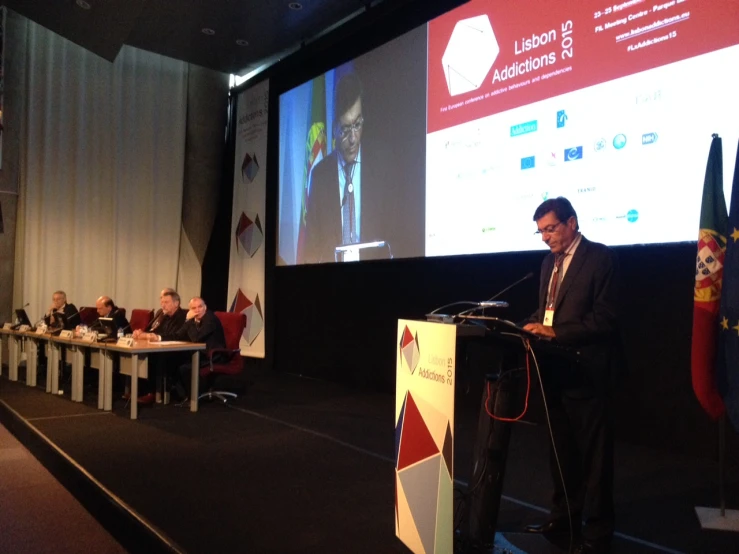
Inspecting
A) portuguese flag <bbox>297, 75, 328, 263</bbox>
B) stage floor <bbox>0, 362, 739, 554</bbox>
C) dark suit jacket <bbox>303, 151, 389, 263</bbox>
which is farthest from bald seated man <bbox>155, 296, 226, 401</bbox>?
portuguese flag <bbox>297, 75, 328, 263</bbox>

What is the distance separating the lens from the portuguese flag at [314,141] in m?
6.77

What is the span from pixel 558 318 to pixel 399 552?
1.03 metres

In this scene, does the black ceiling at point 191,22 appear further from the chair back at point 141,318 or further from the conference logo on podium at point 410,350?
the conference logo on podium at point 410,350

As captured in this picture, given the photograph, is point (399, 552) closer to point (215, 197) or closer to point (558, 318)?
point (558, 318)

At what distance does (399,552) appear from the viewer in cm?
217

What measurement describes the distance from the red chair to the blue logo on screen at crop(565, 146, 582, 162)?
10.2 ft

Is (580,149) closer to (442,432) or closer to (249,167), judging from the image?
(442,432)

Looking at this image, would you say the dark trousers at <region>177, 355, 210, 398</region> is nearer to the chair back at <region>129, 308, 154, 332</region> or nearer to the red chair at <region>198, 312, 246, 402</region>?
the red chair at <region>198, 312, 246, 402</region>

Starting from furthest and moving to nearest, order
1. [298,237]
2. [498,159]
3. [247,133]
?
[247,133] → [298,237] → [498,159]

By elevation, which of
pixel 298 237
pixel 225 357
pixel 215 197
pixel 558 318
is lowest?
pixel 225 357

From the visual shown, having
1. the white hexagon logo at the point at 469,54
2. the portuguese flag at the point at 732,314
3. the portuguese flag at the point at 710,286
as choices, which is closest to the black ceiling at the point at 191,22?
the white hexagon logo at the point at 469,54

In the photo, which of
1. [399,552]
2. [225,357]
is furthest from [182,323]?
[399,552]

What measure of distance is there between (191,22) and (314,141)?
2247mm

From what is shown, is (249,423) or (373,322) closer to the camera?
(249,423)
